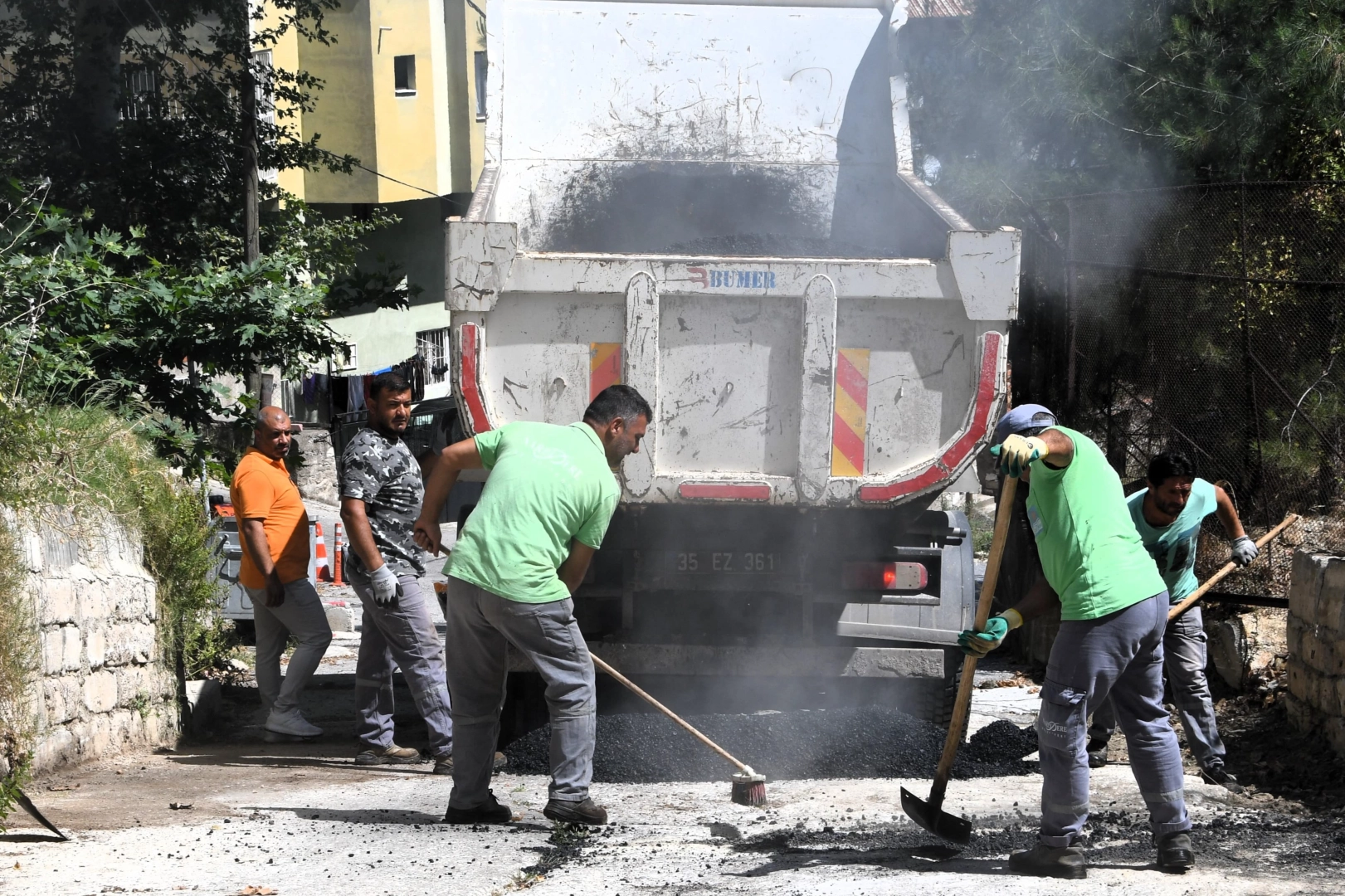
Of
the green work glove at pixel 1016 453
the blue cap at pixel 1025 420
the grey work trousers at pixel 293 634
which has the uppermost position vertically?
the blue cap at pixel 1025 420

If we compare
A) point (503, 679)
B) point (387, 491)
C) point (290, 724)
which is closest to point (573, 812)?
point (503, 679)

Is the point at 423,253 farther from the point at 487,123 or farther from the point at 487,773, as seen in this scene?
the point at 487,773

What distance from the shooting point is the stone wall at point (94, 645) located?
220 inches

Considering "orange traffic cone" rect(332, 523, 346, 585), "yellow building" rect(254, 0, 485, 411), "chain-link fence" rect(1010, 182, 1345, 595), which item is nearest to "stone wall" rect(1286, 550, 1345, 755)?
"chain-link fence" rect(1010, 182, 1345, 595)

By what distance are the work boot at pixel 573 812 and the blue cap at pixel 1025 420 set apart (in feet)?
5.72

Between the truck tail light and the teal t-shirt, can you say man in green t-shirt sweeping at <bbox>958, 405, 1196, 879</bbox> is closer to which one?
the teal t-shirt

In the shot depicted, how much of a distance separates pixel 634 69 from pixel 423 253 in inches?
763

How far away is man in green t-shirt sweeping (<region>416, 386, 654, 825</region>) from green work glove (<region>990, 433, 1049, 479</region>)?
1.26 m

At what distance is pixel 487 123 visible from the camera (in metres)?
7.07

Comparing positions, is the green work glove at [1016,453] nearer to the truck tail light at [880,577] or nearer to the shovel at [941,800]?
the shovel at [941,800]

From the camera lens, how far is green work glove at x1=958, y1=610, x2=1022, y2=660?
428cm

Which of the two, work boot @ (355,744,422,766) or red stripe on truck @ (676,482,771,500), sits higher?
red stripe on truck @ (676,482,771,500)

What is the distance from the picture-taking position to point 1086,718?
14.0ft

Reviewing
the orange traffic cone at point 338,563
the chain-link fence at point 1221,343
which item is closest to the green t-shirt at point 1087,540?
the chain-link fence at point 1221,343
